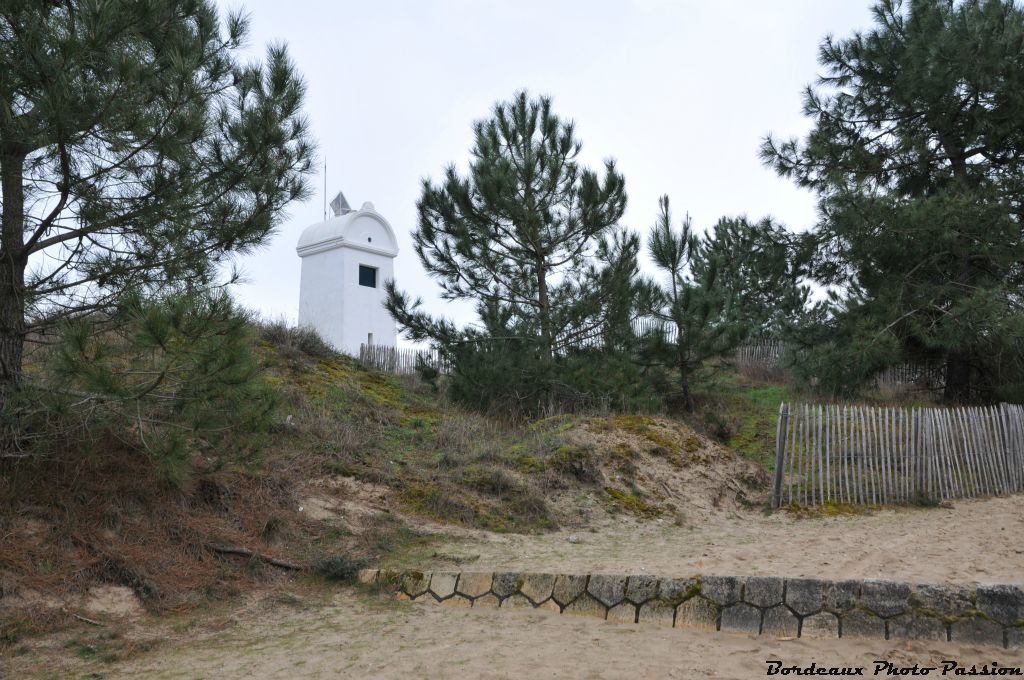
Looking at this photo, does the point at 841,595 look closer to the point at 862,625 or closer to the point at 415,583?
the point at 862,625

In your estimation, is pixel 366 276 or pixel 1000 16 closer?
pixel 1000 16

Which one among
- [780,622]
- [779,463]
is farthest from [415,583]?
[779,463]

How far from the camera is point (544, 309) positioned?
14859 millimetres

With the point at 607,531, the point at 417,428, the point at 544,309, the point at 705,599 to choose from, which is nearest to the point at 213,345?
the point at 705,599

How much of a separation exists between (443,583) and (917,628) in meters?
3.54

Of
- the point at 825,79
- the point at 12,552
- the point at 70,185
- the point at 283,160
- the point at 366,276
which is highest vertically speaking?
the point at 825,79

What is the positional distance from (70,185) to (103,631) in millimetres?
3450

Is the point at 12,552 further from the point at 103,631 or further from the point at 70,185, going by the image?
the point at 70,185

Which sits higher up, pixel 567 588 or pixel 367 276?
pixel 367 276

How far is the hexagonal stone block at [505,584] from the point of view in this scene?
625 cm

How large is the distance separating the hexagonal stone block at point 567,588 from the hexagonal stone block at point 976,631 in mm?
2469

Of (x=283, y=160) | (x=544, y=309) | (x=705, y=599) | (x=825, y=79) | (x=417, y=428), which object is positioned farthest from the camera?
(x=825, y=79)

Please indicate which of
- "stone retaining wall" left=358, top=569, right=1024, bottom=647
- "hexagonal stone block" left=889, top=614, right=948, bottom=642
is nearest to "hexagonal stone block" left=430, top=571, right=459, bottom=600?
"stone retaining wall" left=358, top=569, right=1024, bottom=647

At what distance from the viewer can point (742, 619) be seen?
5297 mm
